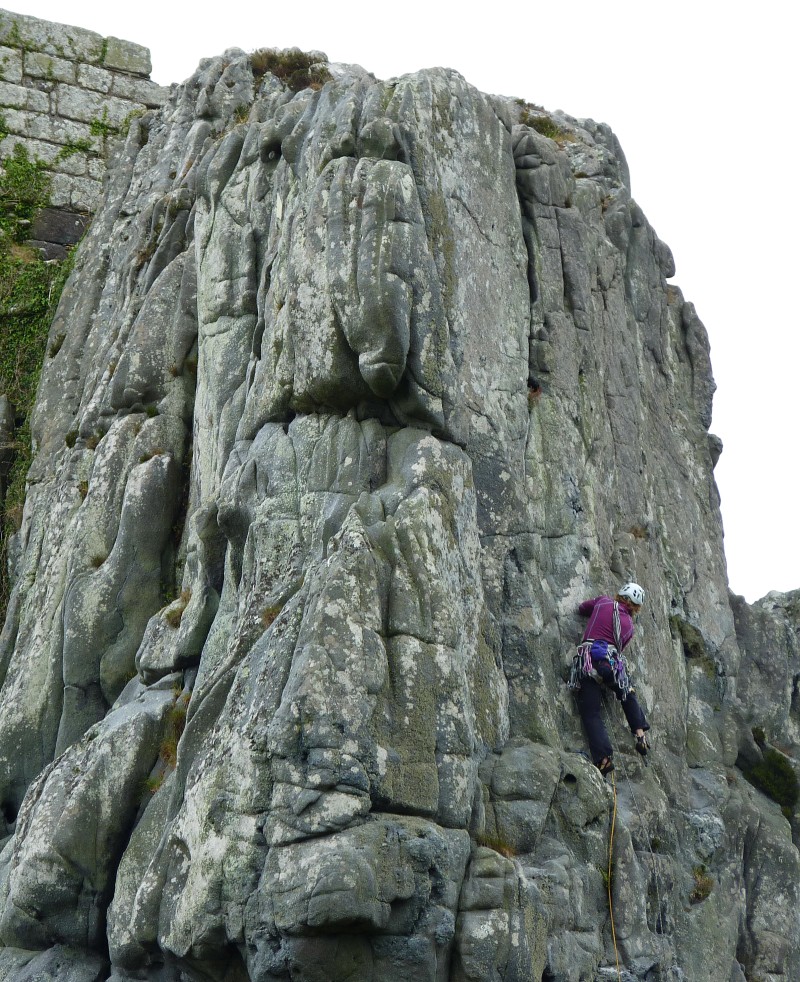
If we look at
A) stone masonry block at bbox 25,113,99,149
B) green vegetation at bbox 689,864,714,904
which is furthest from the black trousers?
stone masonry block at bbox 25,113,99,149

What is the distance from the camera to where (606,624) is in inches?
696

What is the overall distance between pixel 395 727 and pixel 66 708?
248 inches

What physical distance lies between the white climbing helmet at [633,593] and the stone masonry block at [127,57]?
17325mm

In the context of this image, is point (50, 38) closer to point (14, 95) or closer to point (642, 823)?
point (14, 95)

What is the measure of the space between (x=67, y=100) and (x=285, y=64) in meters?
7.41

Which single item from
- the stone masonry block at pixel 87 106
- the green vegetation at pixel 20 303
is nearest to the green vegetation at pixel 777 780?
the green vegetation at pixel 20 303

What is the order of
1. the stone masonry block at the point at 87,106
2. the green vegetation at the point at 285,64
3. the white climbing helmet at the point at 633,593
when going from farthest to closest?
the stone masonry block at the point at 87,106, the green vegetation at the point at 285,64, the white climbing helmet at the point at 633,593

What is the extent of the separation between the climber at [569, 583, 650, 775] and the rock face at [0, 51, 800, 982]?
23 centimetres

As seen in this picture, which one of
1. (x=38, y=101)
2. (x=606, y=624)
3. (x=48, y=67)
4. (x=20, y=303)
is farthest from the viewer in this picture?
(x=48, y=67)

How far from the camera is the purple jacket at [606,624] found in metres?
17.6

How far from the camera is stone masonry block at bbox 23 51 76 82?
2930cm

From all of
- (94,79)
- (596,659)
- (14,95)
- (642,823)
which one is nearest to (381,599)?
(596,659)

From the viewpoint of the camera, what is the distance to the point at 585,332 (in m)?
20.1

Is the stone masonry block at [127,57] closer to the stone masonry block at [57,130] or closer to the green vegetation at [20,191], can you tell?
the stone masonry block at [57,130]
